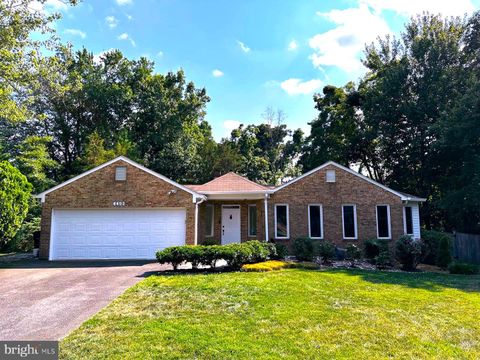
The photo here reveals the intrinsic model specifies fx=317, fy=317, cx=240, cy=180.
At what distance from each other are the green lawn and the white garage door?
18.2 ft

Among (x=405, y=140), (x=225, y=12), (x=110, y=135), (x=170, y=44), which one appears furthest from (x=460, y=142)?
(x=110, y=135)

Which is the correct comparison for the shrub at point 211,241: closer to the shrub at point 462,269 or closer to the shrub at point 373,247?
the shrub at point 373,247

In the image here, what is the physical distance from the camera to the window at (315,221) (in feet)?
52.3

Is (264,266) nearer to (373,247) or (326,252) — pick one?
(326,252)

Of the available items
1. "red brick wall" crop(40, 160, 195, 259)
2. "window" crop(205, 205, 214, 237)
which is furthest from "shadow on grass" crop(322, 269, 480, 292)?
"window" crop(205, 205, 214, 237)

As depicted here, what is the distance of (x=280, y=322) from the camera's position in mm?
5688

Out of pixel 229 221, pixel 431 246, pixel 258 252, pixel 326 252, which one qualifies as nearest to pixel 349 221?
pixel 326 252

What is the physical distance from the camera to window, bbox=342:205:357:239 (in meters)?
15.8

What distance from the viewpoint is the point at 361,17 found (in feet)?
37.3

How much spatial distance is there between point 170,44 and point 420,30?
18.7 m

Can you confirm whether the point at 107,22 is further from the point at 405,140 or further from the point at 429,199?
the point at 429,199

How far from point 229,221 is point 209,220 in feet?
3.76

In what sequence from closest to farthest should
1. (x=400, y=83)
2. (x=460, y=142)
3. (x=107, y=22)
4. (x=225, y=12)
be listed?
(x=225, y=12), (x=107, y=22), (x=460, y=142), (x=400, y=83)

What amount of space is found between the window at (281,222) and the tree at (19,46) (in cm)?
1336
